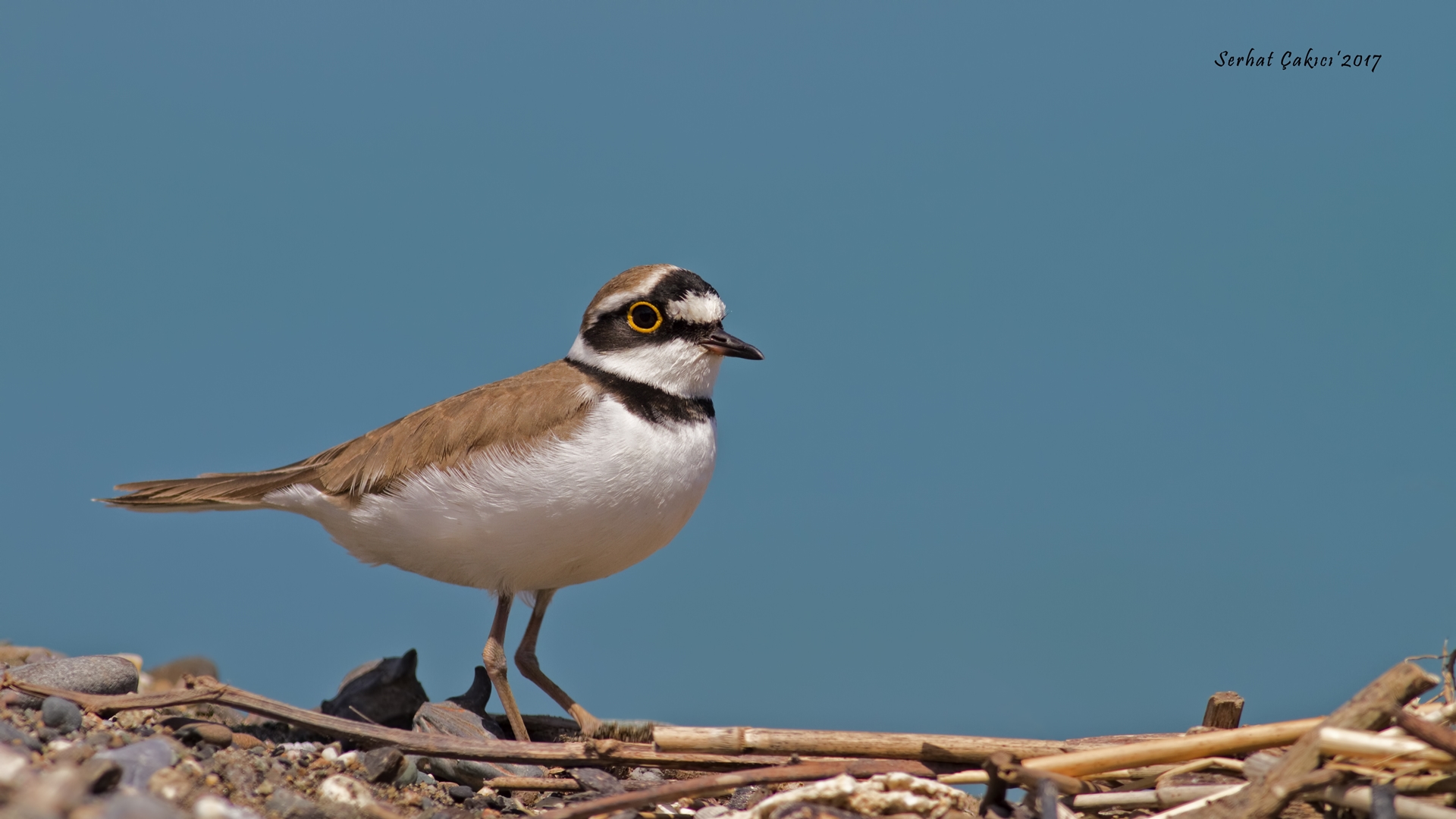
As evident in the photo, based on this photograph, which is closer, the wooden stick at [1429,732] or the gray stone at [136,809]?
the gray stone at [136,809]

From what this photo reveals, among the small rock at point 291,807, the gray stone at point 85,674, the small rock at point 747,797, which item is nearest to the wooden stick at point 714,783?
the small rock at point 747,797

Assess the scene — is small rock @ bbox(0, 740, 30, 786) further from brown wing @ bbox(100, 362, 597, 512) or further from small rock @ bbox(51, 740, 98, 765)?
brown wing @ bbox(100, 362, 597, 512)

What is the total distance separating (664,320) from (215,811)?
350 cm

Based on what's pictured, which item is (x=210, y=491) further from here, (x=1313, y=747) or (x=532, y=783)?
(x=1313, y=747)

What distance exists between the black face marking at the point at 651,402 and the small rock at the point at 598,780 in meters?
1.89

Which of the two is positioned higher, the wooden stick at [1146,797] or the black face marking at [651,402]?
the black face marking at [651,402]

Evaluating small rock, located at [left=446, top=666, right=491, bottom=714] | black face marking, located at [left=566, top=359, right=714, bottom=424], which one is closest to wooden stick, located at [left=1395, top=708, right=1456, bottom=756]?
black face marking, located at [left=566, top=359, right=714, bottom=424]

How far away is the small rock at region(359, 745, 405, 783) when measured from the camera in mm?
4973

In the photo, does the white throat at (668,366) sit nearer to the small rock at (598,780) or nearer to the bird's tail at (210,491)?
Answer: the bird's tail at (210,491)

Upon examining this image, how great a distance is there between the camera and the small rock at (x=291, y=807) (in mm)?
4246

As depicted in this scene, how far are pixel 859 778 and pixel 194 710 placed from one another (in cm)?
364

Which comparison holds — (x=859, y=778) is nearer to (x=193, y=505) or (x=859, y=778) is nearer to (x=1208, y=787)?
(x=1208, y=787)

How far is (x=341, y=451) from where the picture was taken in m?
6.70

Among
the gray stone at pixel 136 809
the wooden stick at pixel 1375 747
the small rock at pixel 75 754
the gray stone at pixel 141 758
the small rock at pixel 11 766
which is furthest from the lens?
the small rock at pixel 75 754
